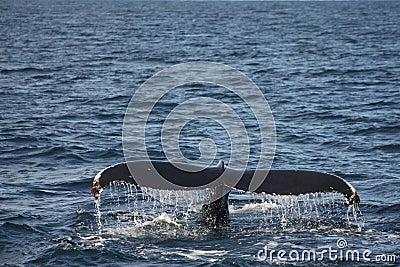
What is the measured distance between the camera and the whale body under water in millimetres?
7383

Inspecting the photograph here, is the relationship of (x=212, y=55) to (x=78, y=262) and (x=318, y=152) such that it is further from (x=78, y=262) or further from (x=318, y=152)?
(x=78, y=262)

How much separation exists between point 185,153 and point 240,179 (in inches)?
249

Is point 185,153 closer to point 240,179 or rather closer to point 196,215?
→ point 196,215

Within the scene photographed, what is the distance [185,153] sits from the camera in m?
14.3

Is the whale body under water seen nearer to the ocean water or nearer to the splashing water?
the ocean water

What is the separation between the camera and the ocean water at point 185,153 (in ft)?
27.8

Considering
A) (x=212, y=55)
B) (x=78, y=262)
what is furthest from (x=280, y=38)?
(x=78, y=262)

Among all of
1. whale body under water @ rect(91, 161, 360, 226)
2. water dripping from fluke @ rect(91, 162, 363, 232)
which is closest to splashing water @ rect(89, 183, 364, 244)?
water dripping from fluke @ rect(91, 162, 363, 232)

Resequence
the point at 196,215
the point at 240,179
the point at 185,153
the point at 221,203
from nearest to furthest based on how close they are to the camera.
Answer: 1. the point at 240,179
2. the point at 221,203
3. the point at 196,215
4. the point at 185,153

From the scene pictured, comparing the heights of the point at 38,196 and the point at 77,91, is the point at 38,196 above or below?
below

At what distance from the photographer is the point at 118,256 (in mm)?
8203

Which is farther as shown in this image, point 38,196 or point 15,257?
point 38,196

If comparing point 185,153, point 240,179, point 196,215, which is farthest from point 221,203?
point 185,153

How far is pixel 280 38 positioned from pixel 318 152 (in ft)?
103
